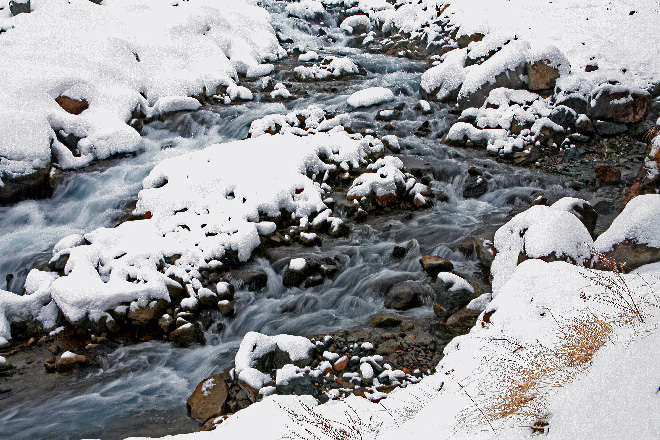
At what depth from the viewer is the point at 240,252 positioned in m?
7.40

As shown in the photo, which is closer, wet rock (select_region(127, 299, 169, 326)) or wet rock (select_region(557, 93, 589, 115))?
wet rock (select_region(127, 299, 169, 326))

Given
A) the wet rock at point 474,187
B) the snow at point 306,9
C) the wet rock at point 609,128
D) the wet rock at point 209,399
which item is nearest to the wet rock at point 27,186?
the wet rock at point 209,399

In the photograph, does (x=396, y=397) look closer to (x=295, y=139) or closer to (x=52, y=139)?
(x=295, y=139)

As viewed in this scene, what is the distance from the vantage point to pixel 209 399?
5.04 meters

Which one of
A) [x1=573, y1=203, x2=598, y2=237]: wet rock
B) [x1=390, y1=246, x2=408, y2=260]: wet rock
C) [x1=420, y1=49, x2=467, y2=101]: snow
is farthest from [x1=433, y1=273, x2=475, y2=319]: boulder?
[x1=420, y1=49, x2=467, y2=101]: snow

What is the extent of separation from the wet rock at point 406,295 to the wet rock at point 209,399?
8.06ft

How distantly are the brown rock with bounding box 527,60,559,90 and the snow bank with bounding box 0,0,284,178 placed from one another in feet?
27.5

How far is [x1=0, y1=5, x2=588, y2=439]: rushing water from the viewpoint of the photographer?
5.25 meters

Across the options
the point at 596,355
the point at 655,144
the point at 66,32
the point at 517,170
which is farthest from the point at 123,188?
the point at 655,144

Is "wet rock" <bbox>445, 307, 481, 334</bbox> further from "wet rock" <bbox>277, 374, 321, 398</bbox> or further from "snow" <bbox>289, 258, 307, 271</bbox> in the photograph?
"snow" <bbox>289, 258, 307, 271</bbox>

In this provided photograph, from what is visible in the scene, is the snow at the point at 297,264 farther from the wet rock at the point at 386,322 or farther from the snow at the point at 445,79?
the snow at the point at 445,79

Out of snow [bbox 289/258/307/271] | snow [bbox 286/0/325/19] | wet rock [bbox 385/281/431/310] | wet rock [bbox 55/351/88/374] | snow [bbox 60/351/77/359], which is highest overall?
snow [bbox 286/0/325/19]

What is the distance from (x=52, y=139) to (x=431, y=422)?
10006mm

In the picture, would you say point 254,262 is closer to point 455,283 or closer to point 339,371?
point 339,371
